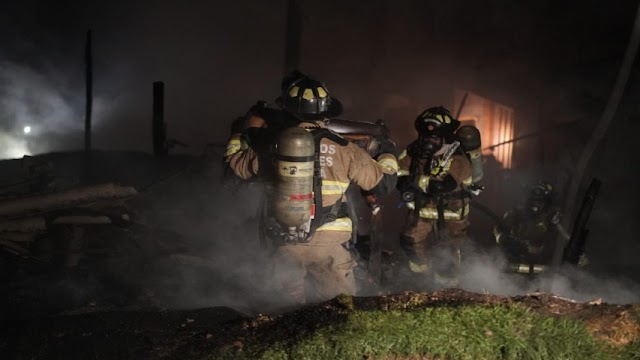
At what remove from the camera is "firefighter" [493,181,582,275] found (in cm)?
777

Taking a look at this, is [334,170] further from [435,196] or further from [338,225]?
[435,196]

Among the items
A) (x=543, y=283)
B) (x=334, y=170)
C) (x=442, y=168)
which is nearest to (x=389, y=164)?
(x=334, y=170)

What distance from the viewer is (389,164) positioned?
473 cm

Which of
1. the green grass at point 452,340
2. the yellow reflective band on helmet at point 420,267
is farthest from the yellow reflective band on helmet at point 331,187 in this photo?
the yellow reflective band on helmet at point 420,267

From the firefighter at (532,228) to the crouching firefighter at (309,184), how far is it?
378 centimetres

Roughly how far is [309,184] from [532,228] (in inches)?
200

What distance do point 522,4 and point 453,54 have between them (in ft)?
9.29

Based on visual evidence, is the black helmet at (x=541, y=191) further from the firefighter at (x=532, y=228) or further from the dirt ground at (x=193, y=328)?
the dirt ground at (x=193, y=328)

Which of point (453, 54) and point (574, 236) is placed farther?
point (453, 54)

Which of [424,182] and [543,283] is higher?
[424,182]

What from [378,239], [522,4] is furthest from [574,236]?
[522,4]

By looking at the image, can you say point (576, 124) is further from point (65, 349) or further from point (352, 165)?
point (65, 349)

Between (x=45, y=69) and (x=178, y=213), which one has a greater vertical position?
(x=45, y=69)

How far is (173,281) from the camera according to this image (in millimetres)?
6770
